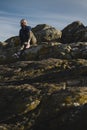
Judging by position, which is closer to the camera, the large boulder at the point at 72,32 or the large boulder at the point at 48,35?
the large boulder at the point at 72,32

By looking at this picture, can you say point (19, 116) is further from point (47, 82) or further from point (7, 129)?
point (47, 82)

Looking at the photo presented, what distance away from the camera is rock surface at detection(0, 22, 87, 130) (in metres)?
17.0

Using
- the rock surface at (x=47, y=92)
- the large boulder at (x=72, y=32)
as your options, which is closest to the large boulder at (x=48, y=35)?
the large boulder at (x=72, y=32)

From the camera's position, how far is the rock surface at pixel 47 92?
16953 mm

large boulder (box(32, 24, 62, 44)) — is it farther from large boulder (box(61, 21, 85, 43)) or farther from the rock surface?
the rock surface

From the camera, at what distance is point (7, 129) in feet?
55.3

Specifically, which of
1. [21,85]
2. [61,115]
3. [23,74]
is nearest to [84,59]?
[23,74]

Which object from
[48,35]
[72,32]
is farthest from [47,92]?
[72,32]

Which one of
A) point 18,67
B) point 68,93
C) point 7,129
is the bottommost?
point 7,129

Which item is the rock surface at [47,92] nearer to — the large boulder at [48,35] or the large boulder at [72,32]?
the large boulder at [72,32]

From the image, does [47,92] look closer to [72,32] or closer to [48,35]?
[48,35]

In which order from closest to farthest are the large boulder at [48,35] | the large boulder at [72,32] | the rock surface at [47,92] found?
the rock surface at [47,92] → the large boulder at [72,32] → the large boulder at [48,35]

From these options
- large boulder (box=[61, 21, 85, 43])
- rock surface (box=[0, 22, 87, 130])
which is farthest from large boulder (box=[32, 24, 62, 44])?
rock surface (box=[0, 22, 87, 130])

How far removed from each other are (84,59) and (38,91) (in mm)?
7237
